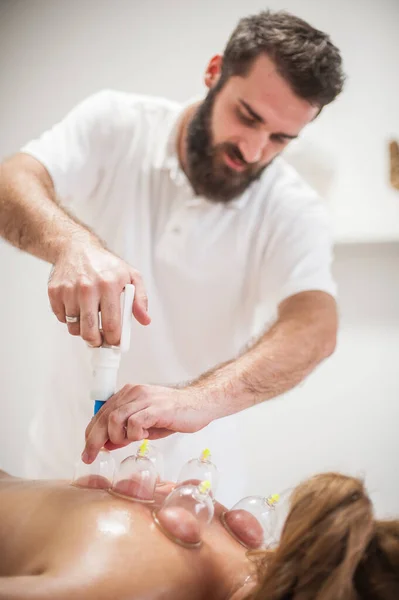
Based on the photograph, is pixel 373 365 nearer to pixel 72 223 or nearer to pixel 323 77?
pixel 323 77

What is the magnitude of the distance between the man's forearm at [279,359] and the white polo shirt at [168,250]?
67mm

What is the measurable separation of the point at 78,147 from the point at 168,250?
345 mm

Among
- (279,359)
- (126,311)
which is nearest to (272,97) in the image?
(279,359)

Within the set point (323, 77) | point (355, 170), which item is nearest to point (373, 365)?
point (355, 170)

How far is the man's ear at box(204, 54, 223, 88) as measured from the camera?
1.43 m

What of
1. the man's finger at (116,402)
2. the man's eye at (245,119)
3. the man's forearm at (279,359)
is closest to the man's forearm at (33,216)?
the man's finger at (116,402)

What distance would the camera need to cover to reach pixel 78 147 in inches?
56.3

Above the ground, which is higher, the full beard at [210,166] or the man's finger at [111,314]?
the full beard at [210,166]

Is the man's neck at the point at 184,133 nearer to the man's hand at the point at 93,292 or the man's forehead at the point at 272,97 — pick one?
the man's forehead at the point at 272,97

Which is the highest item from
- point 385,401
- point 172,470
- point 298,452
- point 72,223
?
point 72,223

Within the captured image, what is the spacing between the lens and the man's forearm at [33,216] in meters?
0.96

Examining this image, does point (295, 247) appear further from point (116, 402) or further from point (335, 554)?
point (335, 554)

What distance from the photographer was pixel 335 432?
5.57 feet

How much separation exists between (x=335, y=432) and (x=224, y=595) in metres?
0.94
